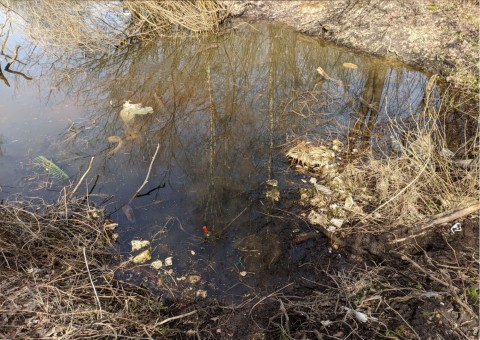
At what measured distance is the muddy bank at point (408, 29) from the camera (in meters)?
5.75

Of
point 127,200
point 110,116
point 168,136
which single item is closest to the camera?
point 127,200

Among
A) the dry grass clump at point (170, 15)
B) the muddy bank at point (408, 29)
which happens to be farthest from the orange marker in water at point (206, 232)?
the dry grass clump at point (170, 15)

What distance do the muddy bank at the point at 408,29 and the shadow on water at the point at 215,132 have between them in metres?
0.36

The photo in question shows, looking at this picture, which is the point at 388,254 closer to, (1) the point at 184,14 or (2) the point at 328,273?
(2) the point at 328,273

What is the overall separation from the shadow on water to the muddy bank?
36cm

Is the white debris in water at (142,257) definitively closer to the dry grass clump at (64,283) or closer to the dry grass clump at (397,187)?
the dry grass clump at (64,283)

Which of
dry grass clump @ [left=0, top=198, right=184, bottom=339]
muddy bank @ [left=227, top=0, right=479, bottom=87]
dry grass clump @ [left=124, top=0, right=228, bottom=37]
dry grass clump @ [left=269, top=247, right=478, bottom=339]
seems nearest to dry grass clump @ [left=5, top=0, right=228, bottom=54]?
dry grass clump @ [left=124, top=0, right=228, bottom=37]

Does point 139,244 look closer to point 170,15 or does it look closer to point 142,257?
point 142,257

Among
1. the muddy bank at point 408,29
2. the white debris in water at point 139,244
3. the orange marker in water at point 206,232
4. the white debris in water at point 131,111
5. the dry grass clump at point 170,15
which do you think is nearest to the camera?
the white debris in water at point 139,244

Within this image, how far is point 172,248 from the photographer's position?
3180mm

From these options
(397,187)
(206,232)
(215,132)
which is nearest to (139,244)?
(206,232)

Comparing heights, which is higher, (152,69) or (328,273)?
(152,69)

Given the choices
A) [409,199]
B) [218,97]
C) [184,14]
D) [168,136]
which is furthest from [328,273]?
[184,14]

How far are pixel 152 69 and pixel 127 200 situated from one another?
3.29 m
